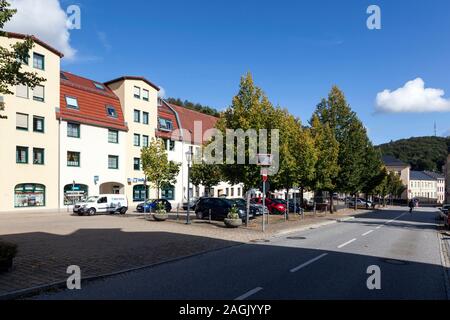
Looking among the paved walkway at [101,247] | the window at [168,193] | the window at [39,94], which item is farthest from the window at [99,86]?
the paved walkway at [101,247]

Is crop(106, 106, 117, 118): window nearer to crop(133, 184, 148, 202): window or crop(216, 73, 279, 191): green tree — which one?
crop(133, 184, 148, 202): window

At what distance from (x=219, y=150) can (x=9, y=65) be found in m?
14.2

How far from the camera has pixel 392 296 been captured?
303 inches

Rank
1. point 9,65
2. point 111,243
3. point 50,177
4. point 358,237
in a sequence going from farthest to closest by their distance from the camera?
1. point 50,177
2. point 358,237
3. point 111,243
4. point 9,65

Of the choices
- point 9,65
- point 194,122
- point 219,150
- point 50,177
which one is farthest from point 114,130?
point 9,65

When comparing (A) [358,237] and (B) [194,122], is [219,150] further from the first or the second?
(B) [194,122]

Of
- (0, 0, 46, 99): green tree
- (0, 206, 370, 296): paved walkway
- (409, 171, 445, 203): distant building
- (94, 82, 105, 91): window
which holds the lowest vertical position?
(409, 171, 445, 203): distant building

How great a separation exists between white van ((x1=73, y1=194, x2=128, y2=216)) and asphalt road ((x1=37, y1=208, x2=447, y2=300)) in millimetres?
19382

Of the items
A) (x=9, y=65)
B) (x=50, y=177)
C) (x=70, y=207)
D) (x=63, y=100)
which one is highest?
(x=63, y=100)

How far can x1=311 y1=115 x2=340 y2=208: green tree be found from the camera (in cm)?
3391

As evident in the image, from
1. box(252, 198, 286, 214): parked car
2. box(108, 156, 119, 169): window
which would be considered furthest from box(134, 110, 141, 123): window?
box(252, 198, 286, 214): parked car

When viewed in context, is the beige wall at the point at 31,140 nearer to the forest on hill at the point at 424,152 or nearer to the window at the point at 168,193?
the window at the point at 168,193

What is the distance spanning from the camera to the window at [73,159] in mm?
35625

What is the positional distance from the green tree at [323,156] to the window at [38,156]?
80.5 feet
